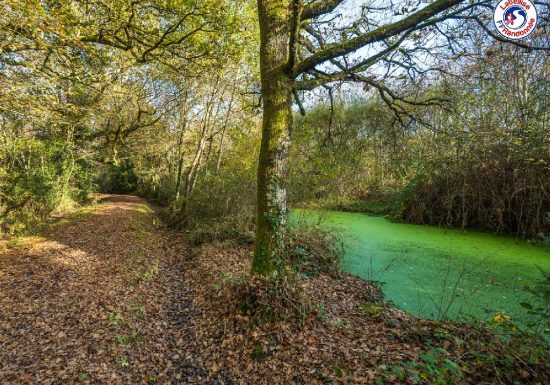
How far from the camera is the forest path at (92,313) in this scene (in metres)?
3.82

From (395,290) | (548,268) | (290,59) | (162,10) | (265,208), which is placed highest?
(162,10)

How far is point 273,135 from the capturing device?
4410 mm

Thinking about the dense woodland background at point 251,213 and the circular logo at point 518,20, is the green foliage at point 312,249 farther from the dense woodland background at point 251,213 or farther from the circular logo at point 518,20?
the circular logo at point 518,20

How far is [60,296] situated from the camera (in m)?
5.68

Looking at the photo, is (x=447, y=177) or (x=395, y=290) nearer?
(x=395, y=290)

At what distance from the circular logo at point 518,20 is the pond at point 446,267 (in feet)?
11.5

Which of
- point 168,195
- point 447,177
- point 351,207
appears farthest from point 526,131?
point 168,195

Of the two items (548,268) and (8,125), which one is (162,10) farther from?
(548,268)

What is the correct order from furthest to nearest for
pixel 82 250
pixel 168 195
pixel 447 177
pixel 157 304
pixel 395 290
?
pixel 168 195, pixel 447 177, pixel 82 250, pixel 395 290, pixel 157 304

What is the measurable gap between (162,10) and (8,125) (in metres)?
6.26

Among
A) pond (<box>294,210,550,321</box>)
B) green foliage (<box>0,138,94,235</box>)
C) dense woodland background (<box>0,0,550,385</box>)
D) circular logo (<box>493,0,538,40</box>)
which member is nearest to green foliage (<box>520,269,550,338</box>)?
dense woodland background (<box>0,0,550,385</box>)

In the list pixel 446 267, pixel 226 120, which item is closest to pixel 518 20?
pixel 446 267

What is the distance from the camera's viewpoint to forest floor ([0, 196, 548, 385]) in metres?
3.52

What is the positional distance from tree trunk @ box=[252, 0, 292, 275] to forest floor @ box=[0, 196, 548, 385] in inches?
30.6
